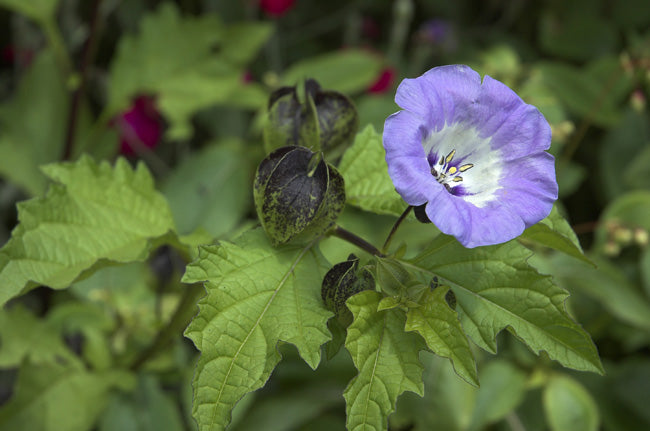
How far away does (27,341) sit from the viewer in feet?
5.37

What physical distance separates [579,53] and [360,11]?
1.07 m

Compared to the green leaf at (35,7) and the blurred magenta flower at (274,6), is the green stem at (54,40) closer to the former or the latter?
the green leaf at (35,7)

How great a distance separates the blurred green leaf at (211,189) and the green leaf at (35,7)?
2.21 ft

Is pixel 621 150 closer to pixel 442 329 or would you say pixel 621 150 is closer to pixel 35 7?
pixel 442 329

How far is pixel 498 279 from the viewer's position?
2.99 ft

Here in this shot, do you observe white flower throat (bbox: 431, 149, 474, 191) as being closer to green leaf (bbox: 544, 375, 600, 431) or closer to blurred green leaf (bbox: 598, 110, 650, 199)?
green leaf (bbox: 544, 375, 600, 431)

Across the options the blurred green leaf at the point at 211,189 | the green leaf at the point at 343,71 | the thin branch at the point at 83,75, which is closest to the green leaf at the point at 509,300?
the blurred green leaf at the point at 211,189

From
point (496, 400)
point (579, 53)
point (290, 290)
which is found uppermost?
point (290, 290)

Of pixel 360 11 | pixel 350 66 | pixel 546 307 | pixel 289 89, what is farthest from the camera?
pixel 360 11

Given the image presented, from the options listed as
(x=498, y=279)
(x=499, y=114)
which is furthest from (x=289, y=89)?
(x=498, y=279)

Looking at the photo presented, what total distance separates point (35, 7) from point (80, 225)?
49.2 inches

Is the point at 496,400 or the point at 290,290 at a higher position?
the point at 290,290

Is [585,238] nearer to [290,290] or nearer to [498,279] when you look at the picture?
[498,279]

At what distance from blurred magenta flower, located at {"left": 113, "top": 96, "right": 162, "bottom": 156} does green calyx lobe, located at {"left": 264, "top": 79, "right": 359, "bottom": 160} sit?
1.38 m
